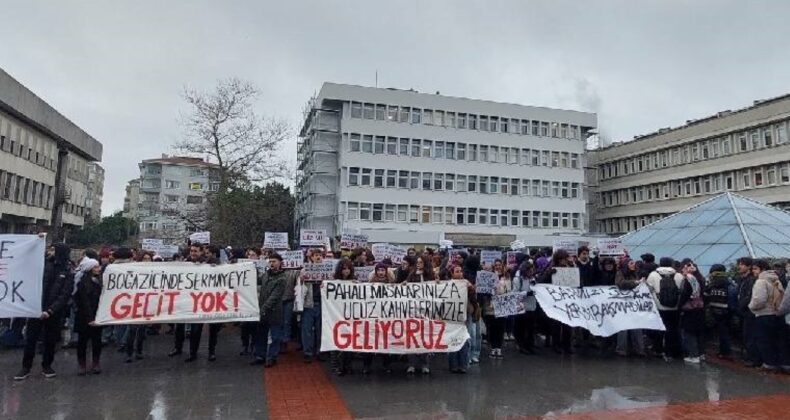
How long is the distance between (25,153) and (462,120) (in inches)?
1508

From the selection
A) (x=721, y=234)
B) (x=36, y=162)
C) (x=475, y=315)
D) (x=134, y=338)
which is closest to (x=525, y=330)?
(x=475, y=315)

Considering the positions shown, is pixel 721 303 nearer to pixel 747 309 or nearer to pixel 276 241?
pixel 747 309

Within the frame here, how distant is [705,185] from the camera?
53.9 meters

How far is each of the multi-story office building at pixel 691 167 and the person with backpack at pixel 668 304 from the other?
4420 centimetres

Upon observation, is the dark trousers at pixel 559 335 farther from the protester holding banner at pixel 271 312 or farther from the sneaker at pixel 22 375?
the sneaker at pixel 22 375

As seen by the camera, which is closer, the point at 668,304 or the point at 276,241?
the point at 668,304

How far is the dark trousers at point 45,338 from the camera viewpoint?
7.94 m

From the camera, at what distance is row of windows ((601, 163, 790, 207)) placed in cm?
4644

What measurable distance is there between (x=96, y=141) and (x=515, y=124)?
46.6 meters

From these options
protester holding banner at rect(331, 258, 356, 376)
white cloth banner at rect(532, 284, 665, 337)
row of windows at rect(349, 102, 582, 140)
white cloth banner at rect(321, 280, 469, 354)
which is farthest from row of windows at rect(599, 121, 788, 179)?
protester holding banner at rect(331, 258, 356, 376)

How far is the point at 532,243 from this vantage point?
2108 inches

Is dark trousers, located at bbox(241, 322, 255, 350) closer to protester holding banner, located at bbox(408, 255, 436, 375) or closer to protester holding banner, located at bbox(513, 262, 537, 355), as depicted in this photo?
protester holding banner, located at bbox(408, 255, 436, 375)

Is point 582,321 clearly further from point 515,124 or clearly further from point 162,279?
point 515,124

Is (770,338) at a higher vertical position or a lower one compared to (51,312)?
lower
